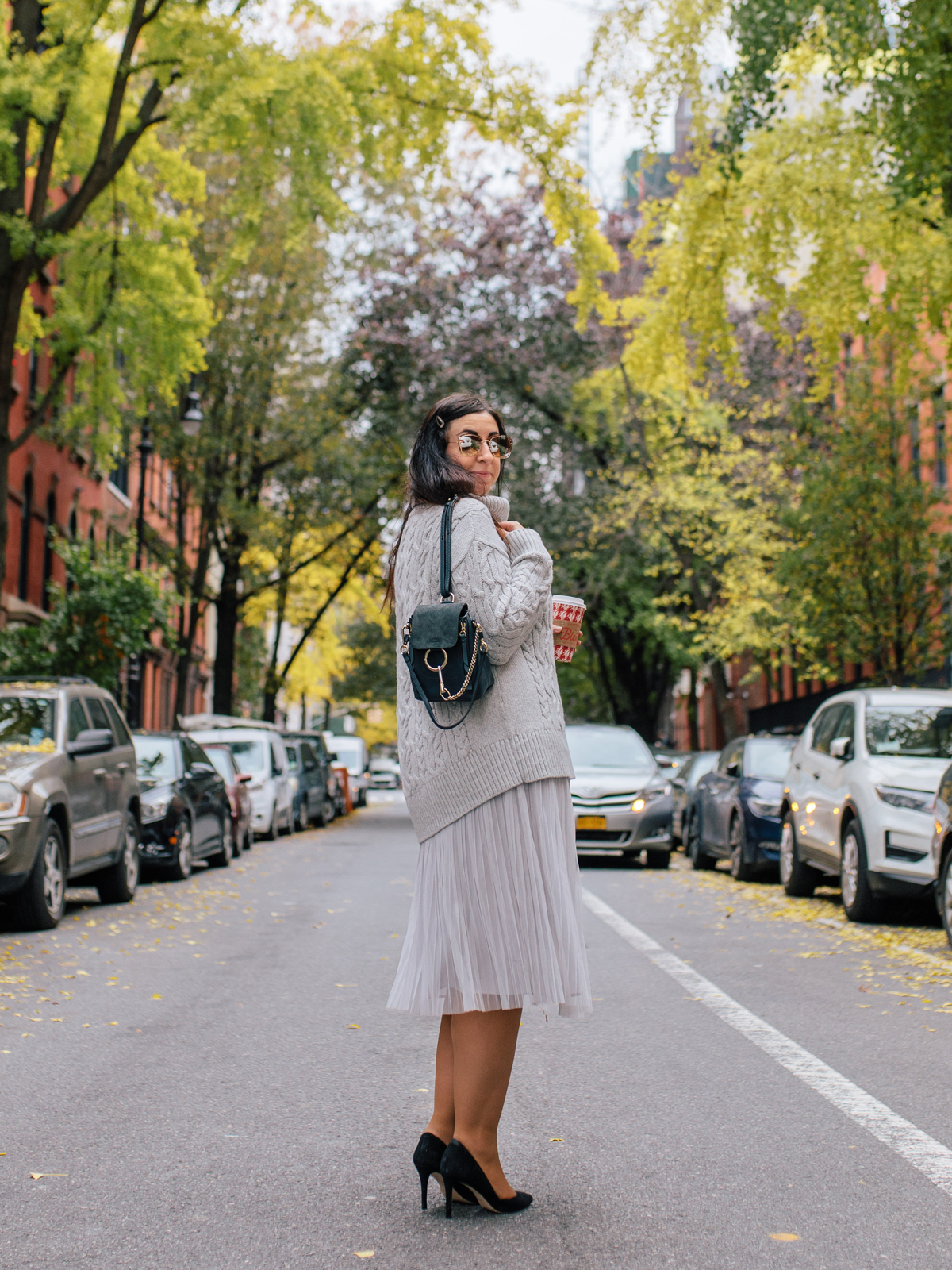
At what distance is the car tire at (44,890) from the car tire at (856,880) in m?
5.81

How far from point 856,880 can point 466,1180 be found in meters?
8.32

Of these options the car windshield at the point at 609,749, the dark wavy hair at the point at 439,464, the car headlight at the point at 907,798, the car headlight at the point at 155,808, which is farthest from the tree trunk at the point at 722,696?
the dark wavy hair at the point at 439,464

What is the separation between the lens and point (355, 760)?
1911 inches

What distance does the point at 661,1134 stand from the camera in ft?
16.7

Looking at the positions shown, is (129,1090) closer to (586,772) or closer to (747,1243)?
(747,1243)

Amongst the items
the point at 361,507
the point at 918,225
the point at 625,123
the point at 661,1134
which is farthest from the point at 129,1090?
the point at 361,507

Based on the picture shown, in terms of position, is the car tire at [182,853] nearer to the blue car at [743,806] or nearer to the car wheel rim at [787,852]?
the blue car at [743,806]

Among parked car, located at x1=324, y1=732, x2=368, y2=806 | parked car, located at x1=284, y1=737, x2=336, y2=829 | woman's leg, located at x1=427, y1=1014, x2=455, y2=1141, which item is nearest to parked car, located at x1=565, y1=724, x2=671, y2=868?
parked car, located at x1=284, y1=737, x2=336, y2=829

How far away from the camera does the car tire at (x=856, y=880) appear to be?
1155 centimetres

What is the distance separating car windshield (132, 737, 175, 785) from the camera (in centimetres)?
1622

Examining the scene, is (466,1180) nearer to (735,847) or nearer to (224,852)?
(735,847)

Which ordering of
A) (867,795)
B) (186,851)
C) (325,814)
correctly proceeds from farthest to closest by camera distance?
(325,814)
(186,851)
(867,795)

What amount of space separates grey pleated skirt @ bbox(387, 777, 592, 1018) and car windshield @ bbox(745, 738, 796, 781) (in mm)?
12548

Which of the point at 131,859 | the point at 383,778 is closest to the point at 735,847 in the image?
the point at 131,859
